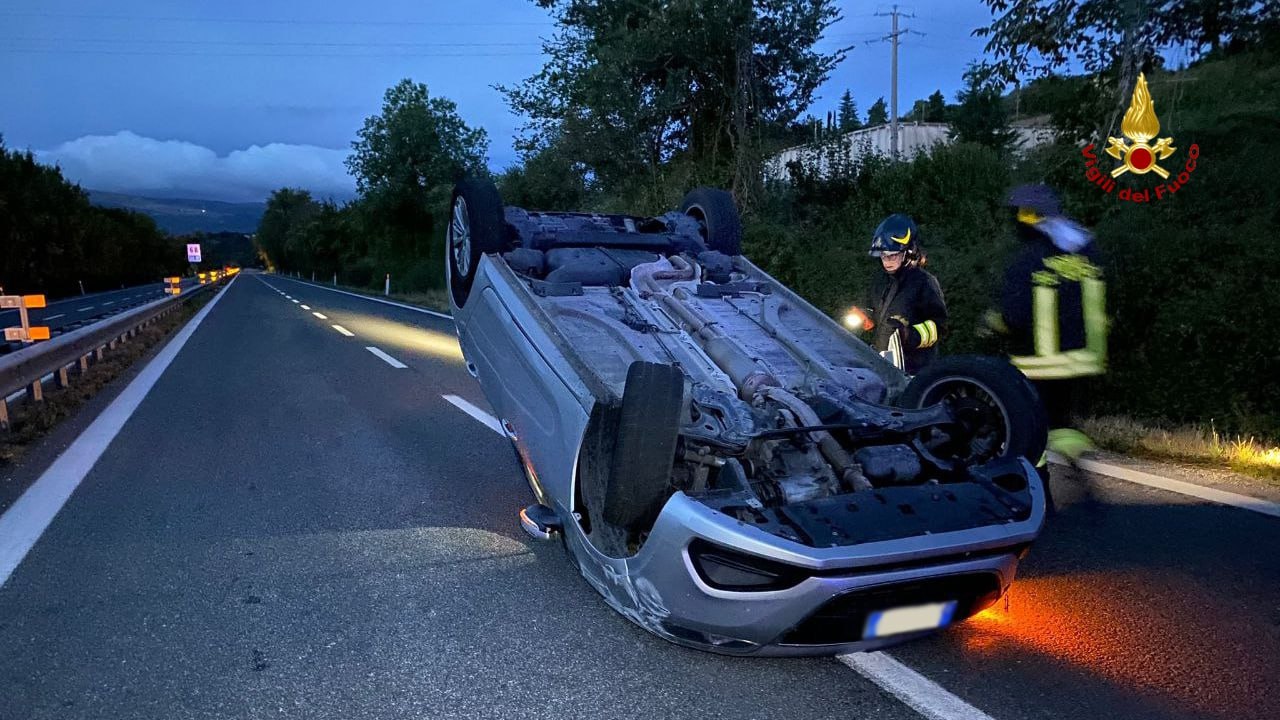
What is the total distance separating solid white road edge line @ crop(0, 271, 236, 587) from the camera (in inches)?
147

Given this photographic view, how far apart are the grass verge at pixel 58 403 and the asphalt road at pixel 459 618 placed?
1.32 metres

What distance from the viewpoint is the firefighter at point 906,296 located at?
14.8ft

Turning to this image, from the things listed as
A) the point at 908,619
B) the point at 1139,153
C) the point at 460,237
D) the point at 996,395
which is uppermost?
the point at 1139,153

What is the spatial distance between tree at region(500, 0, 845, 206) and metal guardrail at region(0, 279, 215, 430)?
9678 mm

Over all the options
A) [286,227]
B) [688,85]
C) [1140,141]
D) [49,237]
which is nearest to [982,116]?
[688,85]

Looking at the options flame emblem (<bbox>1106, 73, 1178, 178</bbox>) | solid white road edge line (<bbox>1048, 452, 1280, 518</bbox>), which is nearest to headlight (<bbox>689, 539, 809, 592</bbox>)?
solid white road edge line (<bbox>1048, 452, 1280, 518</bbox>)

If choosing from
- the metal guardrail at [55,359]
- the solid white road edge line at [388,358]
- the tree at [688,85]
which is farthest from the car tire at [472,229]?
the tree at [688,85]

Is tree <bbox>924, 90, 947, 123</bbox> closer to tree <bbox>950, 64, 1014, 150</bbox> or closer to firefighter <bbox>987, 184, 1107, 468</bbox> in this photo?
tree <bbox>950, 64, 1014, 150</bbox>

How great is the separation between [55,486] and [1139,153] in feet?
32.9

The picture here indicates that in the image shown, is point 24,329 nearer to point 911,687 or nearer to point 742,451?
point 742,451

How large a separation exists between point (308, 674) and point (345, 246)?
246ft

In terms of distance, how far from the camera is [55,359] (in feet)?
24.6

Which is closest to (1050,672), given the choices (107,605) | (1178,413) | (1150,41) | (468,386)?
(107,605)

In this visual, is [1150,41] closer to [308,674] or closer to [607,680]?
[607,680]
